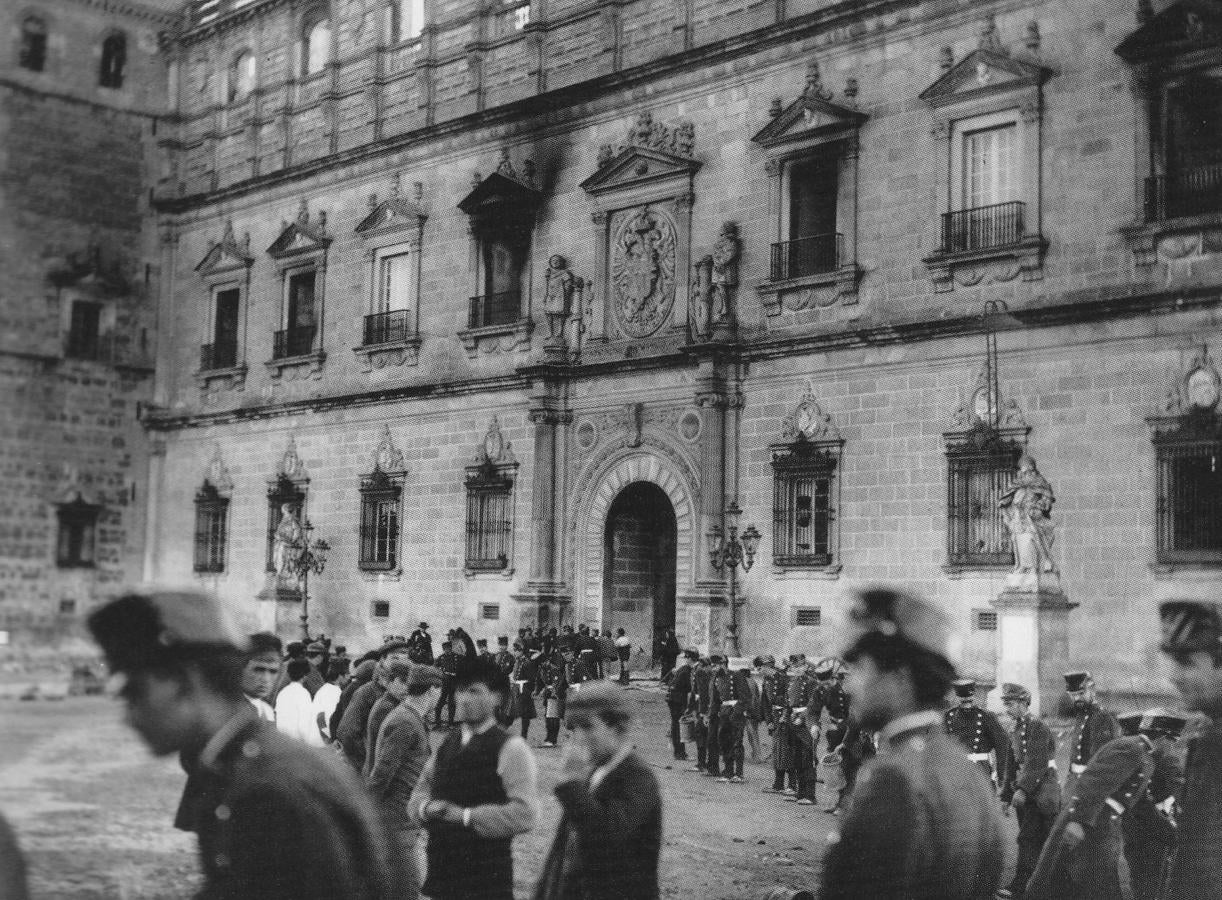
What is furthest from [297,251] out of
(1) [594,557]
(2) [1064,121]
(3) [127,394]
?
(3) [127,394]

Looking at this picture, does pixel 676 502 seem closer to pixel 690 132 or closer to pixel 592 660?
pixel 592 660

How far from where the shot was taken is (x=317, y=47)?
30.5 meters

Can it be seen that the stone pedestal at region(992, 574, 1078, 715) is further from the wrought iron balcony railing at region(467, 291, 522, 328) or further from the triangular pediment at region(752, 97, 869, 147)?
the wrought iron balcony railing at region(467, 291, 522, 328)

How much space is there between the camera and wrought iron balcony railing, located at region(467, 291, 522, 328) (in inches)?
1086

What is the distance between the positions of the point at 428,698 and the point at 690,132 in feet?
59.8

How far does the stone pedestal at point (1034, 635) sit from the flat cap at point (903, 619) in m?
14.4

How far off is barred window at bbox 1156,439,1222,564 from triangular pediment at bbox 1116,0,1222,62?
5052mm

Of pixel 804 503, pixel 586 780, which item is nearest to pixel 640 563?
pixel 804 503

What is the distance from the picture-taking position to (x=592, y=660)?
2072 centimetres

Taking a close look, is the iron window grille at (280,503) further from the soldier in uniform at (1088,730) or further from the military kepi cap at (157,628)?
the military kepi cap at (157,628)

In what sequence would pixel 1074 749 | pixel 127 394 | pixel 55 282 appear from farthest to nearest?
1. pixel 127 394
2. pixel 1074 749
3. pixel 55 282

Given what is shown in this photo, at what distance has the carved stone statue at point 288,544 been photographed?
2952 cm

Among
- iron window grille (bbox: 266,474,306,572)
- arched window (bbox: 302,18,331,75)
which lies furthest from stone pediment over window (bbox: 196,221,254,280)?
iron window grille (bbox: 266,474,306,572)

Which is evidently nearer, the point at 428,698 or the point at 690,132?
the point at 428,698
